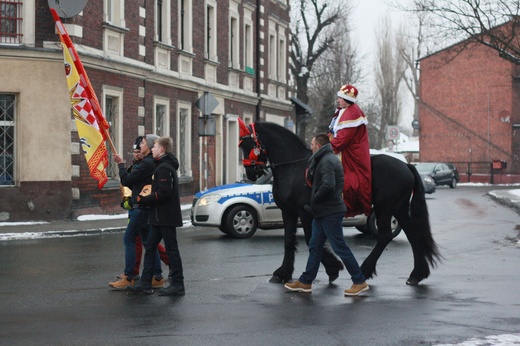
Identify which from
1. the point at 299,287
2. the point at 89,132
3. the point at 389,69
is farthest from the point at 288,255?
the point at 389,69

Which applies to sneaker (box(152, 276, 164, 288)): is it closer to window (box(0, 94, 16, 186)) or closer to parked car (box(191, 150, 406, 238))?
parked car (box(191, 150, 406, 238))

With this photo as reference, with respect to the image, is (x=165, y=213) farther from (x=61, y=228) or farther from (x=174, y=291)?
(x=61, y=228)

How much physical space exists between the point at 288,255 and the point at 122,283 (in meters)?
2.02

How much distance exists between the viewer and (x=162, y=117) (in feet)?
97.9

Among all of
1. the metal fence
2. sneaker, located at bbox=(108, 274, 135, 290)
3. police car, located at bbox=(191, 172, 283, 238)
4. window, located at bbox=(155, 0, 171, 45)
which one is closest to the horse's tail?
sneaker, located at bbox=(108, 274, 135, 290)

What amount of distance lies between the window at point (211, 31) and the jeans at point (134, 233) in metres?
23.6

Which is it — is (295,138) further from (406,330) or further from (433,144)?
(433,144)

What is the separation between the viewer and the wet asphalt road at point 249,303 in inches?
308

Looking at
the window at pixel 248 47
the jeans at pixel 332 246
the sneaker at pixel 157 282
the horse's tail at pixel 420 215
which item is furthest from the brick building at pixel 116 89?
the jeans at pixel 332 246

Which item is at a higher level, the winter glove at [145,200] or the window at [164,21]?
the window at [164,21]

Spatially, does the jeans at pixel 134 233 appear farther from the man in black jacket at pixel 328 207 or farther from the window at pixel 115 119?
the window at pixel 115 119

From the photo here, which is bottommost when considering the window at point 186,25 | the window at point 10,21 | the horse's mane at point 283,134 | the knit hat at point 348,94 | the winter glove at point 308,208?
the winter glove at point 308,208

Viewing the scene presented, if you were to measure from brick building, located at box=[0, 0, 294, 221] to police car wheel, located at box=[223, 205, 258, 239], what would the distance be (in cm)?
623

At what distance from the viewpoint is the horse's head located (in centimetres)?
1165
